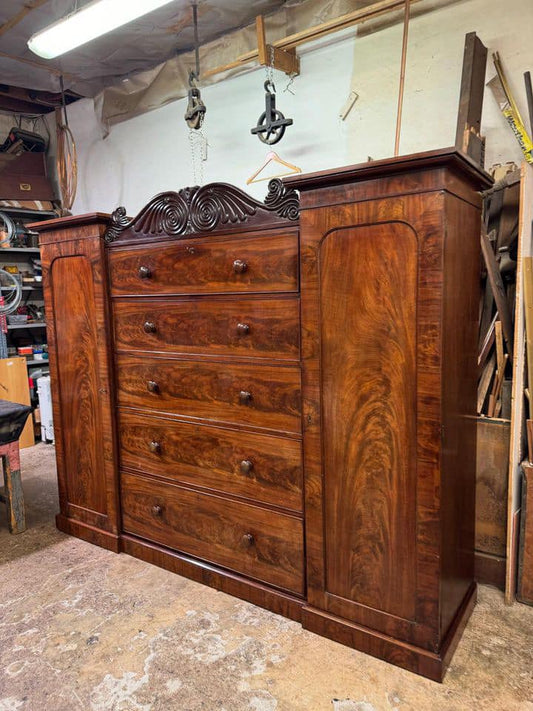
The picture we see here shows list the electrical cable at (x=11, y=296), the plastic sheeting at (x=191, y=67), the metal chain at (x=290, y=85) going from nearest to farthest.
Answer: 1. the plastic sheeting at (x=191, y=67)
2. the metal chain at (x=290, y=85)
3. the electrical cable at (x=11, y=296)

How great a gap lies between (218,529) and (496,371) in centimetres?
135

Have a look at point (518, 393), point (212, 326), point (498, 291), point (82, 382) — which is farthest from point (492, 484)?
point (82, 382)

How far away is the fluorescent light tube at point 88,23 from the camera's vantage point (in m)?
2.20

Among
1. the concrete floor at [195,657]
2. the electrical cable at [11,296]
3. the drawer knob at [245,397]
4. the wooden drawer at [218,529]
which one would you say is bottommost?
the concrete floor at [195,657]

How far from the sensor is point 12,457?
260cm

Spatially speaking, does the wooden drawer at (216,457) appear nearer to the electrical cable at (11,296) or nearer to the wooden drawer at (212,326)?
the wooden drawer at (212,326)

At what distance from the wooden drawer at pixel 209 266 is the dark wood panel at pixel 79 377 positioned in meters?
0.22

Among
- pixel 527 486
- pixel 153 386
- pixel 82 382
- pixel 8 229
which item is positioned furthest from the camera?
pixel 8 229

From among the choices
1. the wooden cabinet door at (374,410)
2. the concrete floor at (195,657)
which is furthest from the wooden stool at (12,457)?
the wooden cabinet door at (374,410)

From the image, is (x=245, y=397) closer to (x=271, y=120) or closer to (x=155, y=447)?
(x=155, y=447)

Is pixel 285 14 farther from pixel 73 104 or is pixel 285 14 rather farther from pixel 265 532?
pixel 265 532

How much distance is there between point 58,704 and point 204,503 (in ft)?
2.73

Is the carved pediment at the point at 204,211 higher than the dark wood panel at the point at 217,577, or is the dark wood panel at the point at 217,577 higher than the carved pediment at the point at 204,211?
the carved pediment at the point at 204,211

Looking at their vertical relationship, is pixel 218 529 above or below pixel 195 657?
above
